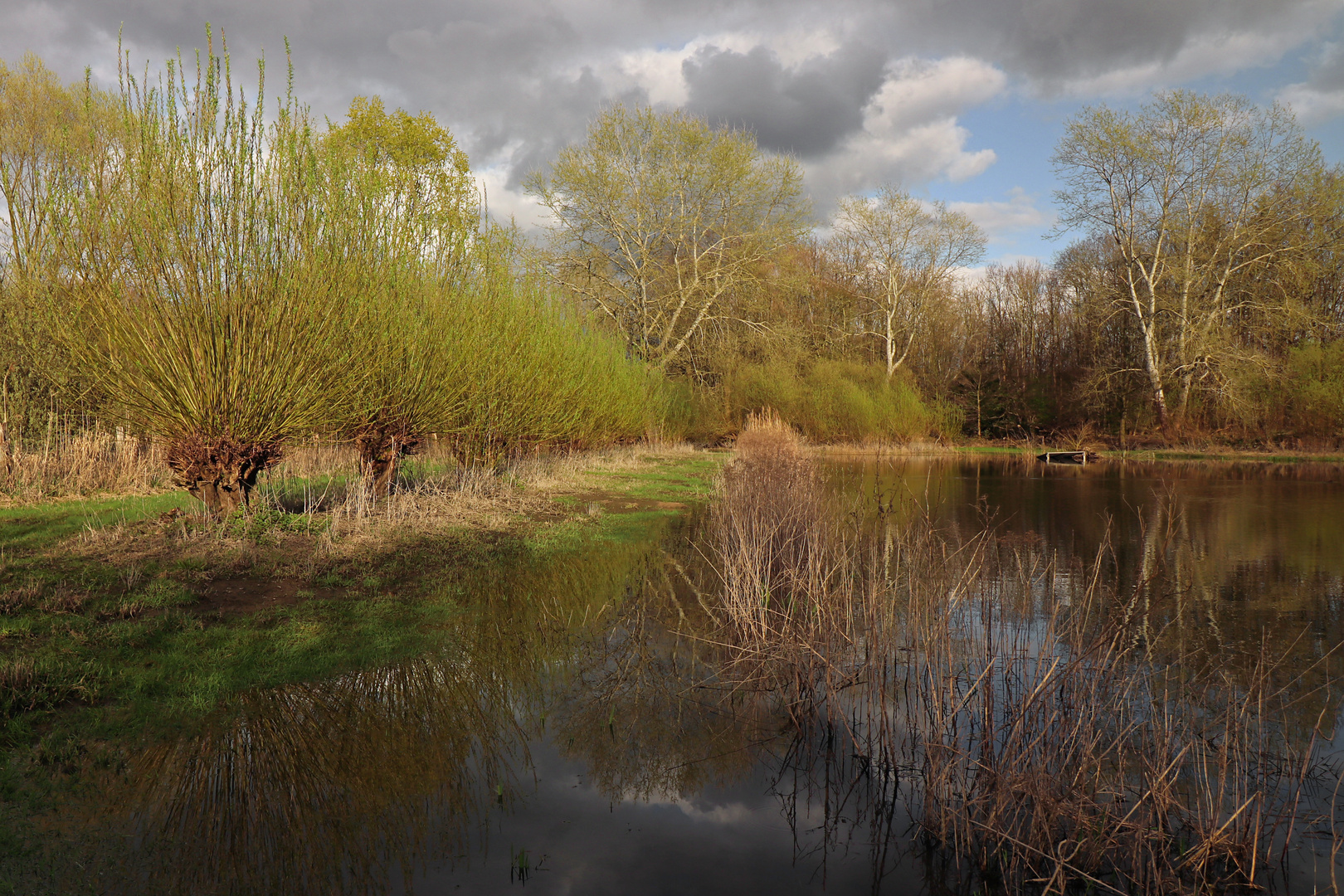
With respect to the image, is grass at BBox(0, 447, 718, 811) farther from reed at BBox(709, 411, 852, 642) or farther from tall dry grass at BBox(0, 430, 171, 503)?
reed at BBox(709, 411, 852, 642)

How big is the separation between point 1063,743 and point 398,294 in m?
8.19

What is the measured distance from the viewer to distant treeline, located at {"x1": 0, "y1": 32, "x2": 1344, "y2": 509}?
6.52m

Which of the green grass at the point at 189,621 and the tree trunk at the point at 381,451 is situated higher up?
the tree trunk at the point at 381,451

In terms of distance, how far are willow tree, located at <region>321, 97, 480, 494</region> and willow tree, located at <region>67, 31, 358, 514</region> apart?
1.82ft

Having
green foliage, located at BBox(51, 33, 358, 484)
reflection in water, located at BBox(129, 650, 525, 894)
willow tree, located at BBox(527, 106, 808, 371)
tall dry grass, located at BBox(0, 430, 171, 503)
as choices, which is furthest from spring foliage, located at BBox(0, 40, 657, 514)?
willow tree, located at BBox(527, 106, 808, 371)

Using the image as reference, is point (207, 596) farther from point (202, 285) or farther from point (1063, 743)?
point (1063, 743)

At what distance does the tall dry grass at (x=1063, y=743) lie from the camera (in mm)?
2877

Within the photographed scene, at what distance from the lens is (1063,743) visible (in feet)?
10.3

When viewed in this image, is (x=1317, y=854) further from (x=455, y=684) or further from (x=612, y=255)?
(x=612, y=255)

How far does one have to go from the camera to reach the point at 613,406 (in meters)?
18.2

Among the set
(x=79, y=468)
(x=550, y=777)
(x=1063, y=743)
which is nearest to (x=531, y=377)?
(x=79, y=468)

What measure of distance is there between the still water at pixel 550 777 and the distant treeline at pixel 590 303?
3.47 m

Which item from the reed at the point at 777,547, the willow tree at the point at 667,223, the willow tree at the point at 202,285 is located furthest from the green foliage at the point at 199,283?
the willow tree at the point at 667,223

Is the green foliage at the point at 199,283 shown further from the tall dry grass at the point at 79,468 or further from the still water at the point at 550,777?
the tall dry grass at the point at 79,468
